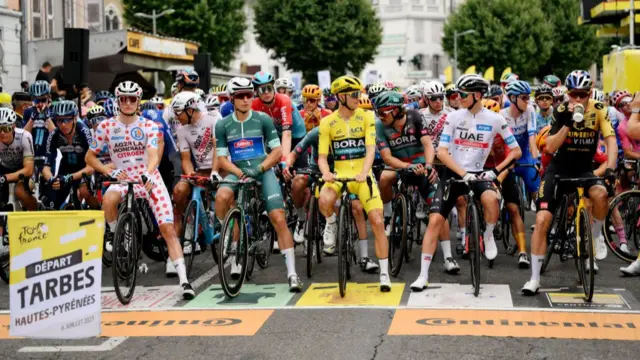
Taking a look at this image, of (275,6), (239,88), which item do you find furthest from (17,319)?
(275,6)

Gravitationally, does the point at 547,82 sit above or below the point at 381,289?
above

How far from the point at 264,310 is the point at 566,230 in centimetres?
324

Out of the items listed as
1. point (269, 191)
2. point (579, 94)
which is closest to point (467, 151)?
point (579, 94)

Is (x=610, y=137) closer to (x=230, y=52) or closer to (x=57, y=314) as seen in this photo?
(x=57, y=314)

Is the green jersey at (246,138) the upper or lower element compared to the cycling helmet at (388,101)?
lower

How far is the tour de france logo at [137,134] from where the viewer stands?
35.4 feet

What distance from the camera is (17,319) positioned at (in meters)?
7.23

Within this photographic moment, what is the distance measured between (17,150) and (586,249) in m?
6.72

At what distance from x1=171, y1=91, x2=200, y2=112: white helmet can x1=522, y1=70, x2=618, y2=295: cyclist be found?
4.25 metres

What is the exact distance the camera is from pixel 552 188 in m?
10.4

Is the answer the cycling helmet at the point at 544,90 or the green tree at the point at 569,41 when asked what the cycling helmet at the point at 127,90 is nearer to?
the cycling helmet at the point at 544,90

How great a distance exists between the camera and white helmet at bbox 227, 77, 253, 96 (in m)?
10.8

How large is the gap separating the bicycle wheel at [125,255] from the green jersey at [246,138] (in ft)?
4.18

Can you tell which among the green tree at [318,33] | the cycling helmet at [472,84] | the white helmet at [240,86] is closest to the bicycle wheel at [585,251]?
the cycling helmet at [472,84]
